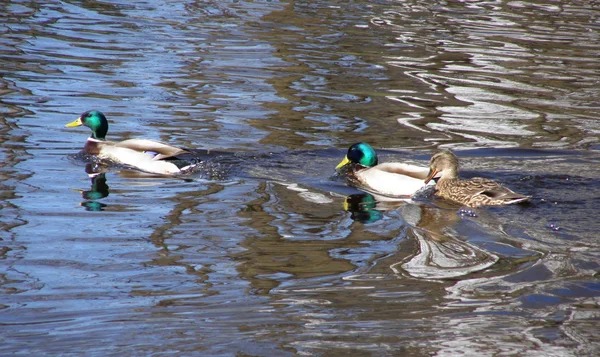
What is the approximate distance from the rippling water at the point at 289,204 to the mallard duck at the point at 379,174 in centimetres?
19

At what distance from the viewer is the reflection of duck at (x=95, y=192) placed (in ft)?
25.7

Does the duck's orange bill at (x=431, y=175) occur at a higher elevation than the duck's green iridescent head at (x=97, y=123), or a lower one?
lower

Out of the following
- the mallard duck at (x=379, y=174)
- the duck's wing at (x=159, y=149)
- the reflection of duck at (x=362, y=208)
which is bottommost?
the reflection of duck at (x=362, y=208)

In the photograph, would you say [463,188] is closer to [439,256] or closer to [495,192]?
[495,192]

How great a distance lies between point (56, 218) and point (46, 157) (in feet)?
6.85

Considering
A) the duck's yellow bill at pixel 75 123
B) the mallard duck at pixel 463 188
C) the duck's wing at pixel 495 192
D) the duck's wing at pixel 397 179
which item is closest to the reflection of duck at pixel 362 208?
the duck's wing at pixel 397 179

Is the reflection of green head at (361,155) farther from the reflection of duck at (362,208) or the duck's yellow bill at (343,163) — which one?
the reflection of duck at (362,208)

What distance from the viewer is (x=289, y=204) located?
8109mm

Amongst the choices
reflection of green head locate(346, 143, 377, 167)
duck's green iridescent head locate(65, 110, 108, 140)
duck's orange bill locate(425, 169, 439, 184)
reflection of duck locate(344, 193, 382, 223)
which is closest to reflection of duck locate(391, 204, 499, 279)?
reflection of duck locate(344, 193, 382, 223)

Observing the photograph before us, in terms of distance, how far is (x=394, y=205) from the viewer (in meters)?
8.57

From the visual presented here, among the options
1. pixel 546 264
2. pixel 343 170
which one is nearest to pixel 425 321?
pixel 546 264

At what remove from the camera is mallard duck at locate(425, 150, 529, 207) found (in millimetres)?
8242

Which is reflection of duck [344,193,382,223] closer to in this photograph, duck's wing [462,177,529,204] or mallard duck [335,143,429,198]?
mallard duck [335,143,429,198]

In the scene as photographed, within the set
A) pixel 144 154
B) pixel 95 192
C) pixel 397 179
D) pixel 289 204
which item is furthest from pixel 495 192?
pixel 95 192
